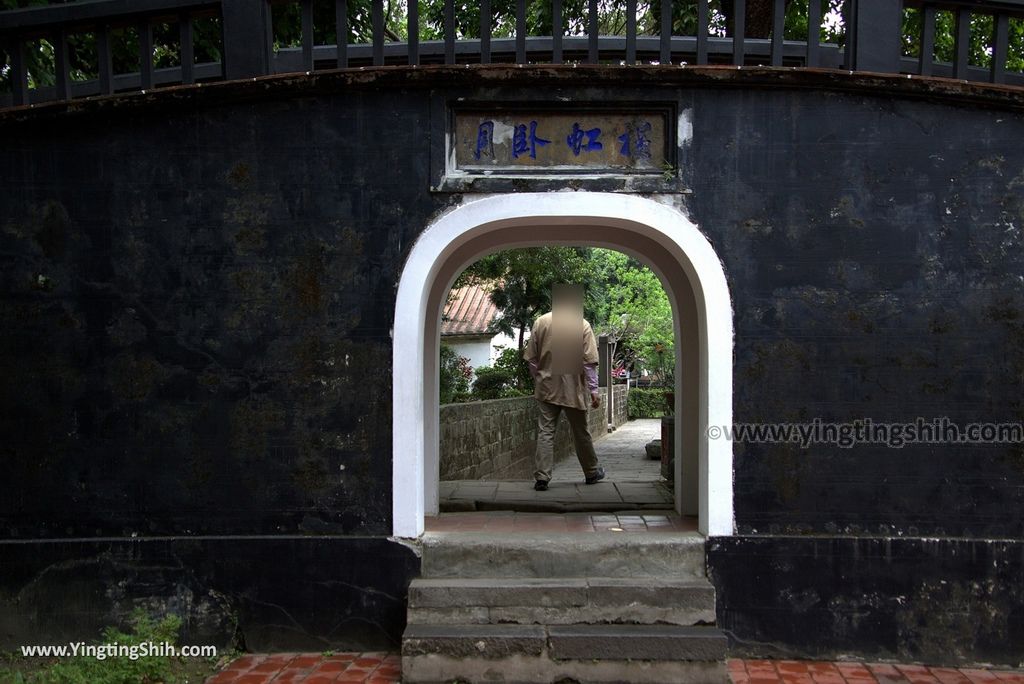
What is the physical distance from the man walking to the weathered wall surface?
2.34 metres

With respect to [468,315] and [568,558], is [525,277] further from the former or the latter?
[568,558]

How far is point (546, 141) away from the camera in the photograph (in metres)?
5.64

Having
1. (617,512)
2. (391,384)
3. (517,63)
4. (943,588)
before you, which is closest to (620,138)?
(517,63)

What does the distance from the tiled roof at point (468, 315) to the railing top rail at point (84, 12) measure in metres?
14.1

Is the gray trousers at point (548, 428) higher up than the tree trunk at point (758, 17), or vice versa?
the tree trunk at point (758, 17)

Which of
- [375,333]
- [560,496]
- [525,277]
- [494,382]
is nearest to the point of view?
[375,333]

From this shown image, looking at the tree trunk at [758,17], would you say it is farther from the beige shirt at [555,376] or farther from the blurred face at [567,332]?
the beige shirt at [555,376]

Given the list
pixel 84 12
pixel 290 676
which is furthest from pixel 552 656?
pixel 84 12

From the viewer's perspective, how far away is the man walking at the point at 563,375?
7.60 m

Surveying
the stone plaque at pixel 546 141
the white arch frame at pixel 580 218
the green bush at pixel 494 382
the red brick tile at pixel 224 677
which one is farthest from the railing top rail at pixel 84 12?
the green bush at pixel 494 382

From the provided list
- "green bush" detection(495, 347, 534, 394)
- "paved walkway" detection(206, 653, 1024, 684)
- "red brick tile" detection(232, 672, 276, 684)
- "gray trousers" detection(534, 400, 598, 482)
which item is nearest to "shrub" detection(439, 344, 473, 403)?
"green bush" detection(495, 347, 534, 394)

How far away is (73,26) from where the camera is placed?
5703mm

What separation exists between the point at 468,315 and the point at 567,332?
1413 centimetres

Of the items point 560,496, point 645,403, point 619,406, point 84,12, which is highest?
point 84,12
